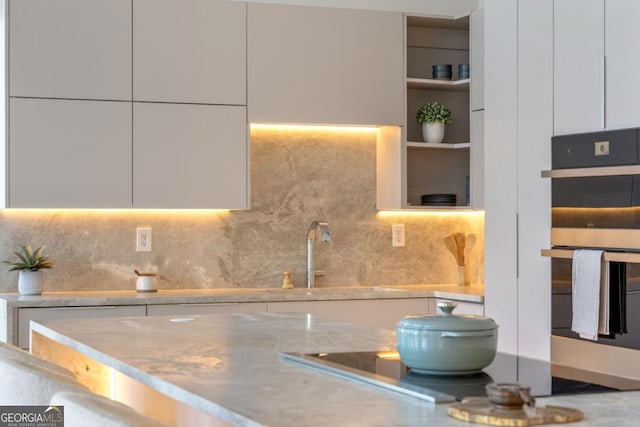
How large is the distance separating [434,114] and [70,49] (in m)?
2.01

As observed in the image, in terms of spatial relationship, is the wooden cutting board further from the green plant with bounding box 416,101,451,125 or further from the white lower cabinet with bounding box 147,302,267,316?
the green plant with bounding box 416,101,451,125

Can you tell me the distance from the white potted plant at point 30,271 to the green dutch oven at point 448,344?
3.23 metres

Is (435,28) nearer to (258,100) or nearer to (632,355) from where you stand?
(258,100)

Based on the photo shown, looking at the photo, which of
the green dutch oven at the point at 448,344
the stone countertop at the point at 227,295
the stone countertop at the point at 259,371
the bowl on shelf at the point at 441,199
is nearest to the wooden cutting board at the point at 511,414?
the stone countertop at the point at 259,371

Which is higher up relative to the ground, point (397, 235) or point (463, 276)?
point (397, 235)

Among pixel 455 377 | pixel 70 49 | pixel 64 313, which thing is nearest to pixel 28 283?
pixel 64 313

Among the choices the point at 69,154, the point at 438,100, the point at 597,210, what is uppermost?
the point at 438,100

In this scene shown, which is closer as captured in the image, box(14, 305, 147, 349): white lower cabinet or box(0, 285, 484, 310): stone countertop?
box(14, 305, 147, 349): white lower cabinet

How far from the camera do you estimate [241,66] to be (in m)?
5.17

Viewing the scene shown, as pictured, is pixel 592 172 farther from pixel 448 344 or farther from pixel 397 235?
pixel 448 344

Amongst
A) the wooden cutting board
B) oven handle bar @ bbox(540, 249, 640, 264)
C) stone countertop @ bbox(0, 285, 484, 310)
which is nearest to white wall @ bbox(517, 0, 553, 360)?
oven handle bar @ bbox(540, 249, 640, 264)

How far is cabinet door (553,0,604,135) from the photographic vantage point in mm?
4090

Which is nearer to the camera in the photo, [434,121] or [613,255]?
[613,255]

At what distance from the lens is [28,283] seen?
4867 mm
